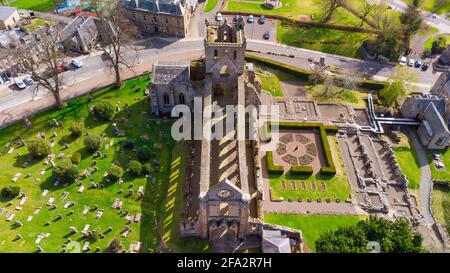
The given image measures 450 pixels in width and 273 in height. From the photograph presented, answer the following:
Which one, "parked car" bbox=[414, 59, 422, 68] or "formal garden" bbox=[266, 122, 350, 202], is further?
"parked car" bbox=[414, 59, 422, 68]

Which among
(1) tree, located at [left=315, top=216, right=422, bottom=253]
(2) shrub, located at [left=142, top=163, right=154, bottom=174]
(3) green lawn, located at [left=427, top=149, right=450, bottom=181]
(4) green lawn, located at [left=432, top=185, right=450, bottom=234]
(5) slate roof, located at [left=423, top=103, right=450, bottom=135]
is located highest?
(5) slate roof, located at [left=423, top=103, right=450, bottom=135]

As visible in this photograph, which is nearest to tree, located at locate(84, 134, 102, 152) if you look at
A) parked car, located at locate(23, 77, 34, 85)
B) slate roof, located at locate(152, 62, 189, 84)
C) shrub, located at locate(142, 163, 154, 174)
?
shrub, located at locate(142, 163, 154, 174)

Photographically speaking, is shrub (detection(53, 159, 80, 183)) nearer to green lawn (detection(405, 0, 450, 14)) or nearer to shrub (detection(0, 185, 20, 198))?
shrub (detection(0, 185, 20, 198))

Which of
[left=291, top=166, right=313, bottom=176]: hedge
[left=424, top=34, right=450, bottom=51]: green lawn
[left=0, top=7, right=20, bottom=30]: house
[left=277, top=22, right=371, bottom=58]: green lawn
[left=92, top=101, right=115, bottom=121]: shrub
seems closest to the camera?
[left=291, top=166, right=313, bottom=176]: hedge

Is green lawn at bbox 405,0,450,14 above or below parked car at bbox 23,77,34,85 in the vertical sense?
above

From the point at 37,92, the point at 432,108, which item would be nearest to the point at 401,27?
the point at 432,108

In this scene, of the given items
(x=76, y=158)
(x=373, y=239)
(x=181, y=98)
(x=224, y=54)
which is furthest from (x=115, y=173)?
(x=373, y=239)

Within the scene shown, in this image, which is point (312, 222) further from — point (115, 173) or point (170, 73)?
point (170, 73)

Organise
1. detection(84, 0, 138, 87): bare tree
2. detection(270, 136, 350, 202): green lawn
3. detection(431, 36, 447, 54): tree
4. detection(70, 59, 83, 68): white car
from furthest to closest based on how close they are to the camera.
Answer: detection(431, 36, 447, 54): tree → detection(70, 59, 83, 68): white car → detection(84, 0, 138, 87): bare tree → detection(270, 136, 350, 202): green lawn
